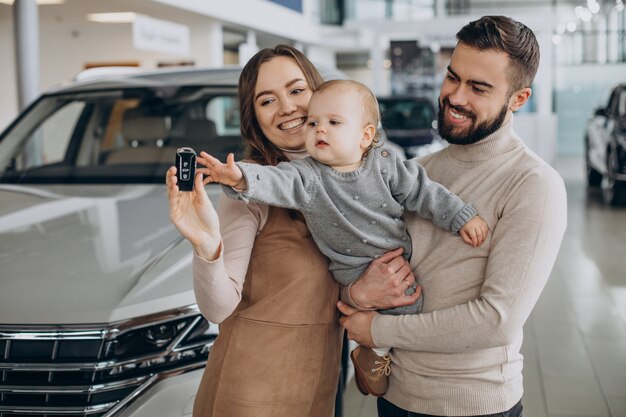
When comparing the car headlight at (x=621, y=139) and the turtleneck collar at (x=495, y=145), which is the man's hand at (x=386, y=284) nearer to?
the turtleneck collar at (x=495, y=145)

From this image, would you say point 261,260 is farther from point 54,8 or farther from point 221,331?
point 54,8

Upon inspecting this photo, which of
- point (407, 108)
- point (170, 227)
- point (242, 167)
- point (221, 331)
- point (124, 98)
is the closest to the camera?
point (242, 167)

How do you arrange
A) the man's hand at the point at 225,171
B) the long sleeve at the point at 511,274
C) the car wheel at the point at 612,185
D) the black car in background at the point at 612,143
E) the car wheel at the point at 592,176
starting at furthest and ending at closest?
the car wheel at the point at 592,176
the car wheel at the point at 612,185
the black car in background at the point at 612,143
the long sleeve at the point at 511,274
the man's hand at the point at 225,171

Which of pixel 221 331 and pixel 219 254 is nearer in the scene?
pixel 219 254

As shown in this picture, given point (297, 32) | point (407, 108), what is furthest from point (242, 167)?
point (297, 32)

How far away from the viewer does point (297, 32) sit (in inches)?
883

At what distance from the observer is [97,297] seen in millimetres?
2438

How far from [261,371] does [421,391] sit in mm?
369

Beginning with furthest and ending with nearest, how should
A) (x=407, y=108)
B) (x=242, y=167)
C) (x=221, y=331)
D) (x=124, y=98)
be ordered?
(x=407, y=108) < (x=124, y=98) < (x=221, y=331) < (x=242, y=167)

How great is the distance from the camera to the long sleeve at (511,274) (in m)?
1.67

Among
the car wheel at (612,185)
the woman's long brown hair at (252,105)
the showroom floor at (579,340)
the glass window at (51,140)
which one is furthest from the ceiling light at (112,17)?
the woman's long brown hair at (252,105)

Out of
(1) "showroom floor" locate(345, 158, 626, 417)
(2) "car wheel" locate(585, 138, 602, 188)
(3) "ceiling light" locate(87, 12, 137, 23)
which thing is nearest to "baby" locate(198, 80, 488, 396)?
(1) "showroom floor" locate(345, 158, 626, 417)

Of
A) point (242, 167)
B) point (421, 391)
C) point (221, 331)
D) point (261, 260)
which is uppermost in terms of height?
point (242, 167)

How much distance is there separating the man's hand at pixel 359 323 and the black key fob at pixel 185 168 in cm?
52
